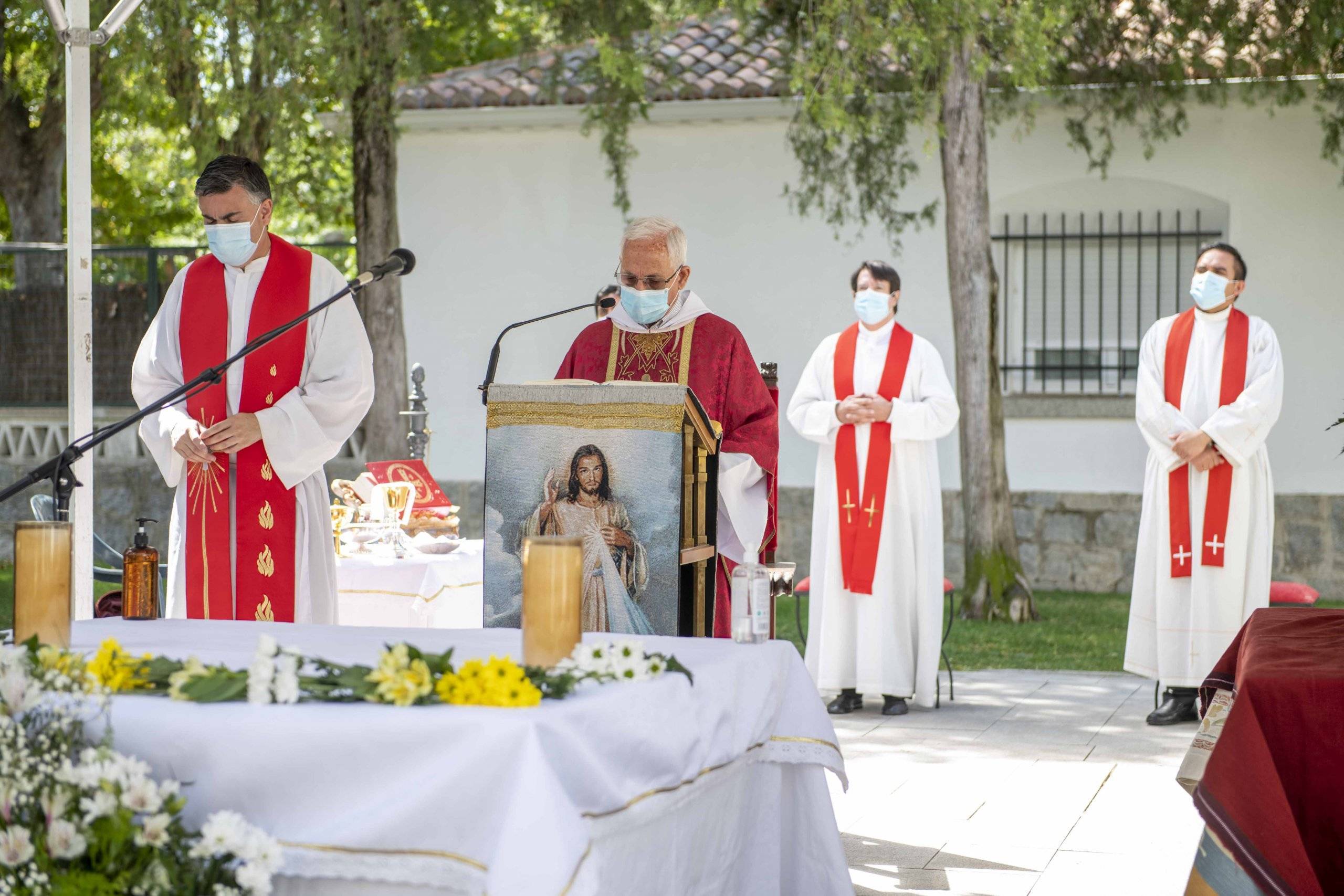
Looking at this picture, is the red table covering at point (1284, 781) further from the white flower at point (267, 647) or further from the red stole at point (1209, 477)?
the red stole at point (1209, 477)

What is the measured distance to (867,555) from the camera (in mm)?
7867

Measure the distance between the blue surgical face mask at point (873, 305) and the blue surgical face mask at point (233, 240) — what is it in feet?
12.4

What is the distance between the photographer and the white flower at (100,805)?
2.26m

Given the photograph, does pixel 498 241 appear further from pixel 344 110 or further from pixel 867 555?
pixel 867 555

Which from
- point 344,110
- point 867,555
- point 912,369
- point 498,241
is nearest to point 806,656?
point 867,555

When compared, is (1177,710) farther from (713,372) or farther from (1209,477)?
(713,372)

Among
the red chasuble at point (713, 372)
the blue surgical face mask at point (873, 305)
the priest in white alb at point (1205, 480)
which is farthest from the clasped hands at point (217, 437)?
the priest in white alb at point (1205, 480)

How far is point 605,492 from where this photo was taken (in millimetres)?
3873

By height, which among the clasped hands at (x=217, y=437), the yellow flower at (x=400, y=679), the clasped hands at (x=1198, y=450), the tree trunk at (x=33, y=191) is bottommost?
the yellow flower at (x=400, y=679)

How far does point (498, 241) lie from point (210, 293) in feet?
30.9

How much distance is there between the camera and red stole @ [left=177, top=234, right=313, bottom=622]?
15.8 ft

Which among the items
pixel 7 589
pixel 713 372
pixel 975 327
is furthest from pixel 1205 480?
pixel 7 589

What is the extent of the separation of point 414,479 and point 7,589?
7005mm

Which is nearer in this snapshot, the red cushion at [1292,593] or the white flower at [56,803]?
the white flower at [56,803]
